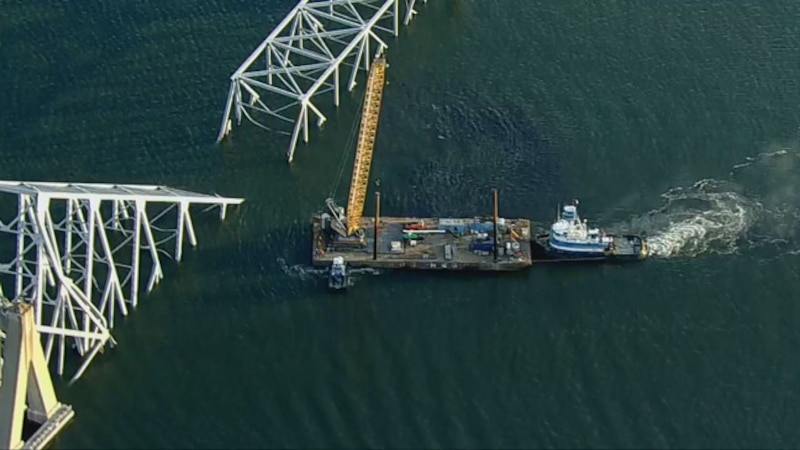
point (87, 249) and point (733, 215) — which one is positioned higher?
point (733, 215)

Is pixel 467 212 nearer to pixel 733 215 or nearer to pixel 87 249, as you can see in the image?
pixel 733 215

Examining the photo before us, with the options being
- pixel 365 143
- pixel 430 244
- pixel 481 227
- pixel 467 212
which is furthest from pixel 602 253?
pixel 365 143

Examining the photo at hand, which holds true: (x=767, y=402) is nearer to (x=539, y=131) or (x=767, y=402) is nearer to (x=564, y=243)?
(x=564, y=243)

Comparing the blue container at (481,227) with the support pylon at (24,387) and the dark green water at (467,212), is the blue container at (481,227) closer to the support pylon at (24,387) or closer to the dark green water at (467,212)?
the dark green water at (467,212)

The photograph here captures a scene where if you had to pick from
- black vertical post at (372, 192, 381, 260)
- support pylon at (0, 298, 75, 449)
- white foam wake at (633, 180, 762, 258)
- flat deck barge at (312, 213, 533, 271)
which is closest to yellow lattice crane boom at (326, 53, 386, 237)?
flat deck barge at (312, 213, 533, 271)

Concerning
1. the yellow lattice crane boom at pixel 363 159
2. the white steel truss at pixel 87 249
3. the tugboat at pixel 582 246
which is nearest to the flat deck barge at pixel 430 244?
the yellow lattice crane boom at pixel 363 159

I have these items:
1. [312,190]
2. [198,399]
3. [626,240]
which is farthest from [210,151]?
[626,240]

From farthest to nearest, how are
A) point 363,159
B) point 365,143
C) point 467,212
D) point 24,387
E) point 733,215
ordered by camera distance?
point 365,143, point 363,159, point 467,212, point 733,215, point 24,387

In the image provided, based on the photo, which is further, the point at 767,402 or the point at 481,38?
the point at 481,38
